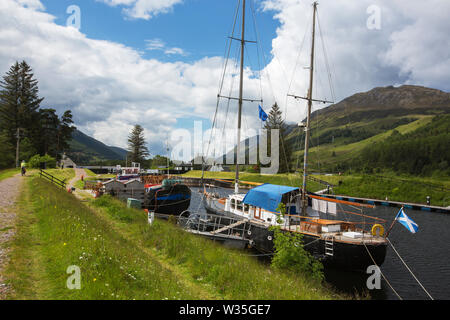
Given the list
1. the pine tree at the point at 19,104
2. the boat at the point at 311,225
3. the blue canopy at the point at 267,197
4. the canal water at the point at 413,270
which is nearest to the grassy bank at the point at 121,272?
the boat at the point at 311,225

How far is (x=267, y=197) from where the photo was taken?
765 inches

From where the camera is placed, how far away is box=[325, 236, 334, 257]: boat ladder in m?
15.7

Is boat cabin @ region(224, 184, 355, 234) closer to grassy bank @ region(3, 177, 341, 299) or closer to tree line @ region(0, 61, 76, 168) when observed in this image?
grassy bank @ region(3, 177, 341, 299)

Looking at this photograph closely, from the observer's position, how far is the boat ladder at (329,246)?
15.7m

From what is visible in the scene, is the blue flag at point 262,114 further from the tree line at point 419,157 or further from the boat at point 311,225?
the tree line at point 419,157

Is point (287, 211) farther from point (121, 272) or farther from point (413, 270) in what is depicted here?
point (121, 272)

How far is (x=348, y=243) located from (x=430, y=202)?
41816 mm

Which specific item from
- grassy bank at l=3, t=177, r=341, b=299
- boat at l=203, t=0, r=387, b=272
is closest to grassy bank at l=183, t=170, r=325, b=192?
boat at l=203, t=0, r=387, b=272

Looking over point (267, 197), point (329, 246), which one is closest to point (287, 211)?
point (267, 197)

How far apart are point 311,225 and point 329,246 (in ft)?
6.97

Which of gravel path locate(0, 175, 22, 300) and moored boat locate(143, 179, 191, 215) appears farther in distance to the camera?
moored boat locate(143, 179, 191, 215)

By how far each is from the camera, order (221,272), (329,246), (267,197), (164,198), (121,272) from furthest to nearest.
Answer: (164,198) < (267,197) < (329,246) < (221,272) < (121,272)

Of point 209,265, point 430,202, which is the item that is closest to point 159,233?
point 209,265

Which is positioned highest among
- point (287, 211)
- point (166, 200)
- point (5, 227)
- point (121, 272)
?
point (5, 227)
